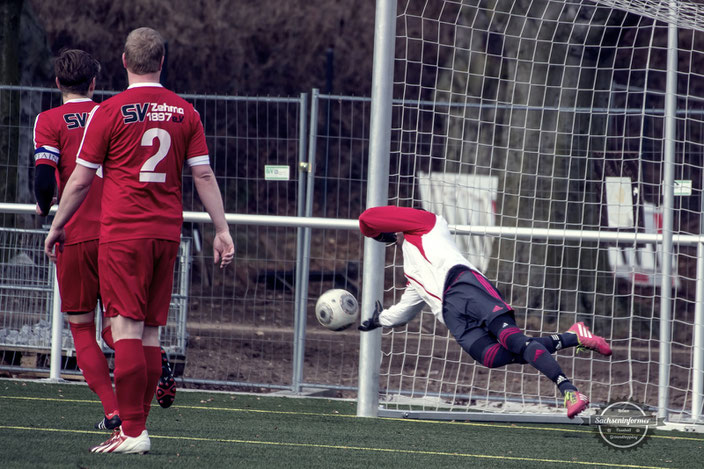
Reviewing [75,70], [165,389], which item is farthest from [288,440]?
[75,70]

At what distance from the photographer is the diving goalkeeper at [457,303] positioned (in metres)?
6.14

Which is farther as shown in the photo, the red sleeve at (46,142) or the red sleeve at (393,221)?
the red sleeve at (393,221)

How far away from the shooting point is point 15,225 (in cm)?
970

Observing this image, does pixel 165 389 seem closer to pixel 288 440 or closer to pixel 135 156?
pixel 288 440

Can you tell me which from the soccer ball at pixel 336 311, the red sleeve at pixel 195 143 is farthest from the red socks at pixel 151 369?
the soccer ball at pixel 336 311

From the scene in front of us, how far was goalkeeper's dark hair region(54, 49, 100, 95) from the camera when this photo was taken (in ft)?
17.9

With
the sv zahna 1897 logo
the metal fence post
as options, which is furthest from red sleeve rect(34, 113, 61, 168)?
the metal fence post

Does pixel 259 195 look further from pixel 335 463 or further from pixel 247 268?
pixel 335 463

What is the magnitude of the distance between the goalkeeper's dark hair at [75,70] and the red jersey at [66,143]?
3.0 inches

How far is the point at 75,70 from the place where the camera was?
5.46m

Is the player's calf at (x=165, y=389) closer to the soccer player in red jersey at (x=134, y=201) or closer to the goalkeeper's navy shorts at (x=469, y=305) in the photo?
the soccer player in red jersey at (x=134, y=201)

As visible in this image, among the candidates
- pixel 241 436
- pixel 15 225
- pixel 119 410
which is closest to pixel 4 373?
pixel 15 225

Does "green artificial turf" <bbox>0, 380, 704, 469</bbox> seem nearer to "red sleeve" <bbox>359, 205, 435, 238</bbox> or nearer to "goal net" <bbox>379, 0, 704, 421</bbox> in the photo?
"goal net" <bbox>379, 0, 704, 421</bbox>

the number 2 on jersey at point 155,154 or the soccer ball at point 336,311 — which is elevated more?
the number 2 on jersey at point 155,154
